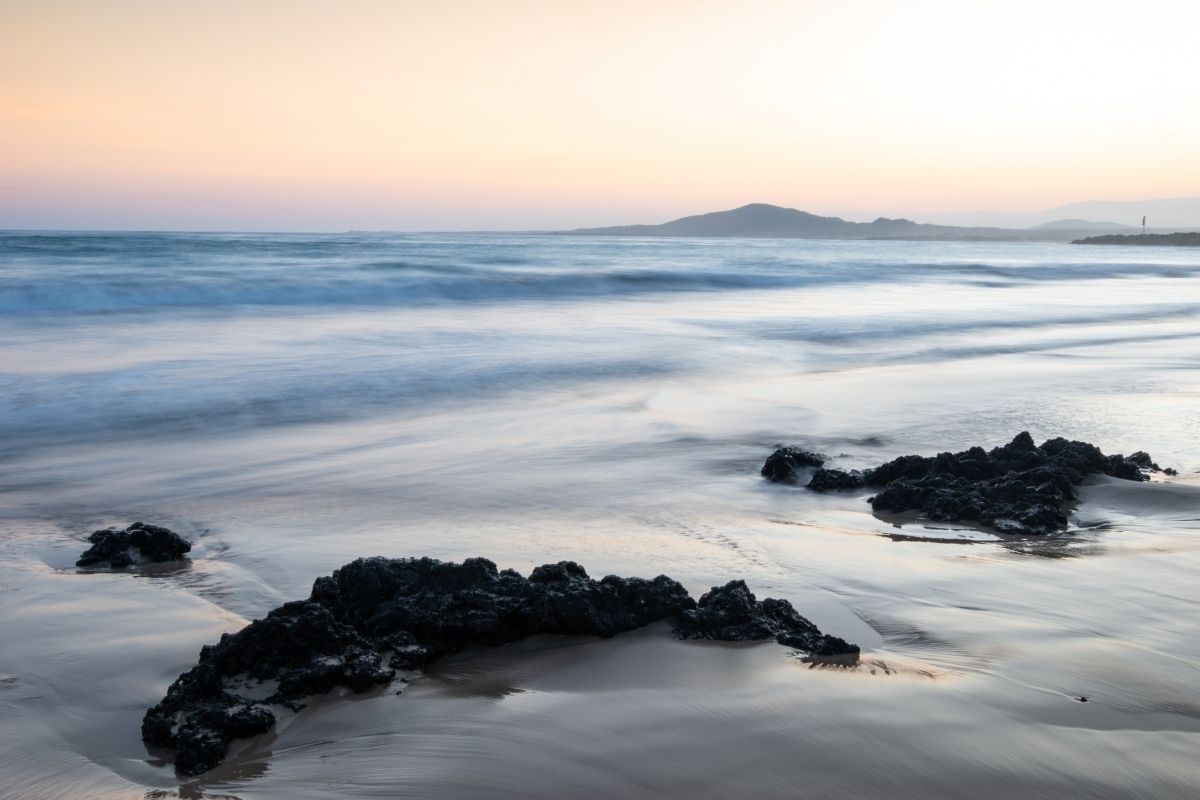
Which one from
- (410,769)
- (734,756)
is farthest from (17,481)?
(734,756)

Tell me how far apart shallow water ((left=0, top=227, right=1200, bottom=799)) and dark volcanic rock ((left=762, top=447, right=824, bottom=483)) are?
0.19 metres

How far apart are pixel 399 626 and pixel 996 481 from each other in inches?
128

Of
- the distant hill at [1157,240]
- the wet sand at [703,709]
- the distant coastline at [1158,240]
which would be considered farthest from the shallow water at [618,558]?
the distant hill at [1157,240]

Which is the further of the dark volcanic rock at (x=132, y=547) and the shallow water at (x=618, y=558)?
the dark volcanic rock at (x=132, y=547)

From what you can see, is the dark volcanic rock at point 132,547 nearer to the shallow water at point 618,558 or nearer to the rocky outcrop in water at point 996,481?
the shallow water at point 618,558

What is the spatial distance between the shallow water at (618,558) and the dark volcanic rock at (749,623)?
0.09m

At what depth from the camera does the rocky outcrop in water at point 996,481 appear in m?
4.66

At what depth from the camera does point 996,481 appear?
196 inches

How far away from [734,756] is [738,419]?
560 centimetres

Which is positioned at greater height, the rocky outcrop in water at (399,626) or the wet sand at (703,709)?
the rocky outcrop in water at (399,626)

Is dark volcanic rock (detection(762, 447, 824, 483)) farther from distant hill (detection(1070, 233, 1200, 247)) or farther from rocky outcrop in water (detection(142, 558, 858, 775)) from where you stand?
distant hill (detection(1070, 233, 1200, 247))

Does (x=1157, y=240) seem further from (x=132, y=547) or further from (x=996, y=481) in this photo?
(x=132, y=547)

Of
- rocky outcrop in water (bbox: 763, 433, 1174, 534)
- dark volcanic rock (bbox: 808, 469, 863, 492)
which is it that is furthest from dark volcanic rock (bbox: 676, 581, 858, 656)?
dark volcanic rock (bbox: 808, 469, 863, 492)

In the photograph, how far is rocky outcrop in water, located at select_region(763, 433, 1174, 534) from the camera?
4656 mm
